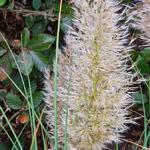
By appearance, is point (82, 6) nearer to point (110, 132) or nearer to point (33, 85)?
point (110, 132)

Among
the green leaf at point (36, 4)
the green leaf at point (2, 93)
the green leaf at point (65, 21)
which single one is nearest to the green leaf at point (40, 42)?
the green leaf at point (65, 21)

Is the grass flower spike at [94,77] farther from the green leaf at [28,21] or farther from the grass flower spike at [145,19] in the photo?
the green leaf at [28,21]

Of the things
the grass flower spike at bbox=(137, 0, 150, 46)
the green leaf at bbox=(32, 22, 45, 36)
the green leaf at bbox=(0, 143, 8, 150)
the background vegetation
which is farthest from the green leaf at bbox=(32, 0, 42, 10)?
the grass flower spike at bbox=(137, 0, 150, 46)

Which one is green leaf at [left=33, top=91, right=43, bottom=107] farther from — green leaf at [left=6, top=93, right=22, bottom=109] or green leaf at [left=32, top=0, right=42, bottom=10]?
green leaf at [left=32, top=0, right=42, bottom=10]

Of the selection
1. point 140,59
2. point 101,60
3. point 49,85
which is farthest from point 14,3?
point 101,60

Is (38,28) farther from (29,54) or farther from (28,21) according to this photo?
(29,54)

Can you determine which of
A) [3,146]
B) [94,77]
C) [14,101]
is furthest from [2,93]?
[94,77]
